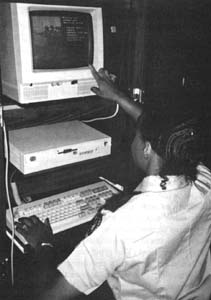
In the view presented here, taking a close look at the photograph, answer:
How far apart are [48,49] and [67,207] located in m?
0.67

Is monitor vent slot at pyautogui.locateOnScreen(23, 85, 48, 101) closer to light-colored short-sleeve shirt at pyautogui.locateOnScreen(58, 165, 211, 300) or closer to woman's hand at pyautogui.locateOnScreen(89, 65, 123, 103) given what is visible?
woman's hand at pyautogui.locateOnScreen(89, 65, 123, 103)

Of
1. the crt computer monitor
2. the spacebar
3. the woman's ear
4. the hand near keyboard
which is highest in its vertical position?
the crt computer monitor

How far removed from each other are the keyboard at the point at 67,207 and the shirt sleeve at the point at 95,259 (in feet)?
1.20

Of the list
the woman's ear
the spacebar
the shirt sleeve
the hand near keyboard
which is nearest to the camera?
the shirt sleeve

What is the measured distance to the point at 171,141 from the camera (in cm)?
105

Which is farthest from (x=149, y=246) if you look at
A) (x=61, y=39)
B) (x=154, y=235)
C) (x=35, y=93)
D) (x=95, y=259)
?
(x=61, y=39)

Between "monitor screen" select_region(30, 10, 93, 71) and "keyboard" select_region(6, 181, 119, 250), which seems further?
"keyboard" select_region(6, 181, 119, 250)

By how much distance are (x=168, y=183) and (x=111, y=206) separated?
52 cm

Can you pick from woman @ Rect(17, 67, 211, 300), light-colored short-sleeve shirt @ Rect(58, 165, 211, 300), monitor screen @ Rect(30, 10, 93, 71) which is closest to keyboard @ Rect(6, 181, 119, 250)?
woman @ Rect(17, 67, 211, 300)

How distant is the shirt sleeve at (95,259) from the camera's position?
40.1 inches

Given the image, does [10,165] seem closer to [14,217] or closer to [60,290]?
[14,217]

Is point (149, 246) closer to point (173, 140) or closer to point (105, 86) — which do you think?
point (173, 140)

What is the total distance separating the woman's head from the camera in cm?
106

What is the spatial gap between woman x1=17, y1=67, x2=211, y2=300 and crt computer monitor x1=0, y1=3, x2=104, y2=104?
35cm
